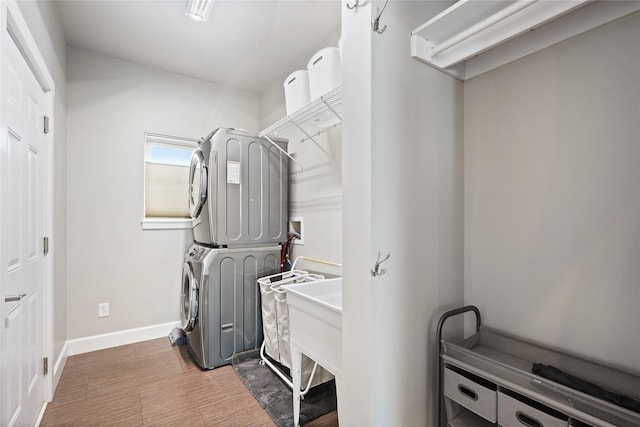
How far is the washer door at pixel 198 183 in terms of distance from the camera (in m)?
2.60

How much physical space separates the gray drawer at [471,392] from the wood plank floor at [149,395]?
877 mm

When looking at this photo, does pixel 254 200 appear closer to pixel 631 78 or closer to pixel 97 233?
pixel 97 233

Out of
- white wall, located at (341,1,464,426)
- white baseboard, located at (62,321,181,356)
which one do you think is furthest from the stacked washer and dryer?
white wall, located at (341,1,464,426)

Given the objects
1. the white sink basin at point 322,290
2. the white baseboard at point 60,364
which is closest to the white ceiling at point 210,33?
the white sink basin at point 322,290

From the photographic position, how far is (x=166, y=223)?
10.4 feet

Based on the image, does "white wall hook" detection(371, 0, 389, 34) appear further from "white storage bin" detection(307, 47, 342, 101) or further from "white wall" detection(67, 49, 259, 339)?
"white wall" detection(67, 49, 259, 339)

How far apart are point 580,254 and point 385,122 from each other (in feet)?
2.96

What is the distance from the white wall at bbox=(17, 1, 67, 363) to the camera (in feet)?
6.32

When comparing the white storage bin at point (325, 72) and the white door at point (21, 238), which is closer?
the white door at point (21, 238)

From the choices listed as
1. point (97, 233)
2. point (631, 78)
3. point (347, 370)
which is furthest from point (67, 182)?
point (631, 78)

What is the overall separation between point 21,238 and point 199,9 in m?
1.78

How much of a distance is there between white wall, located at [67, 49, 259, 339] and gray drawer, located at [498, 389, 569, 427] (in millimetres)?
3058

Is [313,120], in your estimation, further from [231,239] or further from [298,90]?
[231,239]

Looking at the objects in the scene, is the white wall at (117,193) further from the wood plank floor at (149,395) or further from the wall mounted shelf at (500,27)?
the wall mounted shelf at (500,27)
